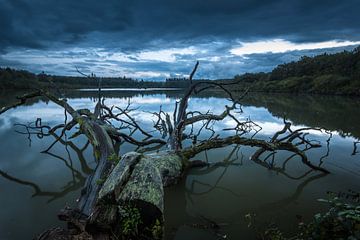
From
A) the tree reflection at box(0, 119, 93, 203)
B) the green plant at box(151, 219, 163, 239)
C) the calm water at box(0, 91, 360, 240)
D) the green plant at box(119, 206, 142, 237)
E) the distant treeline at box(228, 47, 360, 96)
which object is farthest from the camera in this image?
the distant treeline at box(228, 47, 360, 96)

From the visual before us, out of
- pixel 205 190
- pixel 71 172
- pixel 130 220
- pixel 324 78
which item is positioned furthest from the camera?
pixel 324 78

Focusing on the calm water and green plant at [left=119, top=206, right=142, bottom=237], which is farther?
the calm water

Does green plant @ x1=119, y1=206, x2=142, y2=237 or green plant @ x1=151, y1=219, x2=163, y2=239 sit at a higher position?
green plant @ x1=119, y1=206, x2=142, y2=237

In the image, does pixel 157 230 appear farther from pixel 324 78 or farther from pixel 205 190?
pixel 324 78

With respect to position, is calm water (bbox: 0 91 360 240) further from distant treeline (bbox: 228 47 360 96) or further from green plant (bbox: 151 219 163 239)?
distant treeline (bbox: 228 47 360 96)

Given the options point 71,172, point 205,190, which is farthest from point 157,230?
point 71,172

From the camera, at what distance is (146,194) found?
3658mm

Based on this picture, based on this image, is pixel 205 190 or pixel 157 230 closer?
pixel 157 230

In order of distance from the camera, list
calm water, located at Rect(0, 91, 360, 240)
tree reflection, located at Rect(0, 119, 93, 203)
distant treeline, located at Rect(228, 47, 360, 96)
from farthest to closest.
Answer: distant treeline, located at Rect(228, 47, 360, 96) → tree reflection, located at Rect(0, 119, 93, 203) → calm water, located at Rect(0, 91, 360, 240)

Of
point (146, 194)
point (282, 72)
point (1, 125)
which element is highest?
point (282, 72)

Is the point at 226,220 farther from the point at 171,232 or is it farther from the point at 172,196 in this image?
the point at 172,196

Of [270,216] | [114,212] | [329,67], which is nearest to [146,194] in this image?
[114,212]

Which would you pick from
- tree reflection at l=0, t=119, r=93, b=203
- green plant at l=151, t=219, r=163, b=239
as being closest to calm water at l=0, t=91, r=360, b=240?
tree reflection at l=0, t=119, r=93, b=203

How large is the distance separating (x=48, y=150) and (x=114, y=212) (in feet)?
23.2
